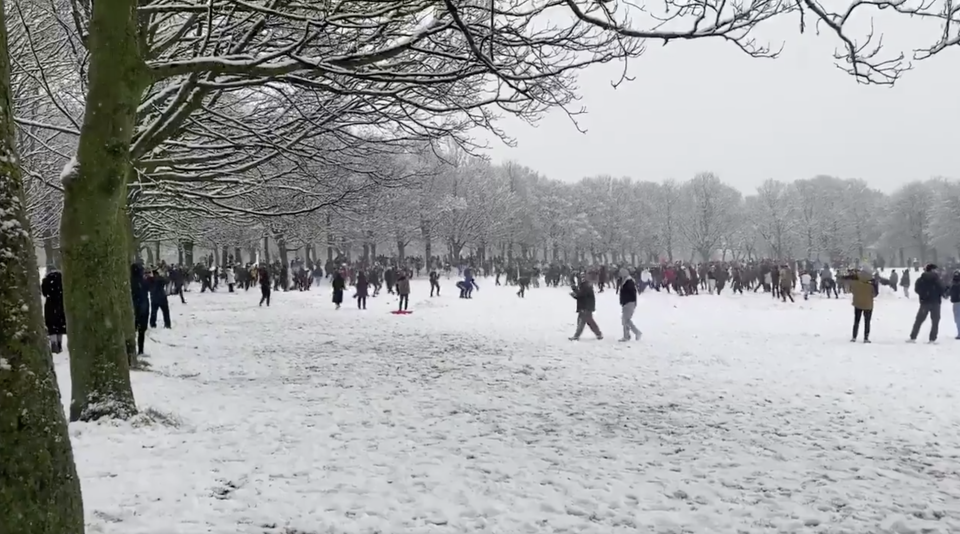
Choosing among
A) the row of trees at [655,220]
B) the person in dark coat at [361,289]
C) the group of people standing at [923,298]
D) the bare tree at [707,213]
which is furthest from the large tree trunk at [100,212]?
the bare tree at [707,213]

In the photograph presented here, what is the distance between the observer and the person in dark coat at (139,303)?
1270 centimetres

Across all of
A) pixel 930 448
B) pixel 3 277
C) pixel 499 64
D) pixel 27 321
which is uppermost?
pixel 499 64

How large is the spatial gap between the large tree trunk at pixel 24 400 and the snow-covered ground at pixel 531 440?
1735mm

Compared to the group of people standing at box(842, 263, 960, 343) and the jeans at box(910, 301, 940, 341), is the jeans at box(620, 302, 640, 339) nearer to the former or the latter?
the group of people standing at box(842, 263, 960, 343)

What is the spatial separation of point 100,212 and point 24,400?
13.8 ft

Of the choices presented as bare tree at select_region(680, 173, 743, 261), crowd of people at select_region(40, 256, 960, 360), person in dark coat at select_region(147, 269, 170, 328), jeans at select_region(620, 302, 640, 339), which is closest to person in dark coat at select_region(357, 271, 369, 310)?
crowd of people at select_region(40, 256, 960, 360)

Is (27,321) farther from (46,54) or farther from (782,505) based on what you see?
(46,54)

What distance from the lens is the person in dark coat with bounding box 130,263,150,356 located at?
12703 mm

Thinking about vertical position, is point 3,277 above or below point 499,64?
below

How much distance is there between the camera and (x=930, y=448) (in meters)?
7.20

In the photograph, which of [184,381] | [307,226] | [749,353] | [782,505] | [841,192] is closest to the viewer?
[782,505]

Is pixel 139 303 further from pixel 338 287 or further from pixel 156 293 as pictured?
pixel 338 287

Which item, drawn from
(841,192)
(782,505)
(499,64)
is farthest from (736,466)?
(841,192)

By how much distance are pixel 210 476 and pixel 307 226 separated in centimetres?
3576
